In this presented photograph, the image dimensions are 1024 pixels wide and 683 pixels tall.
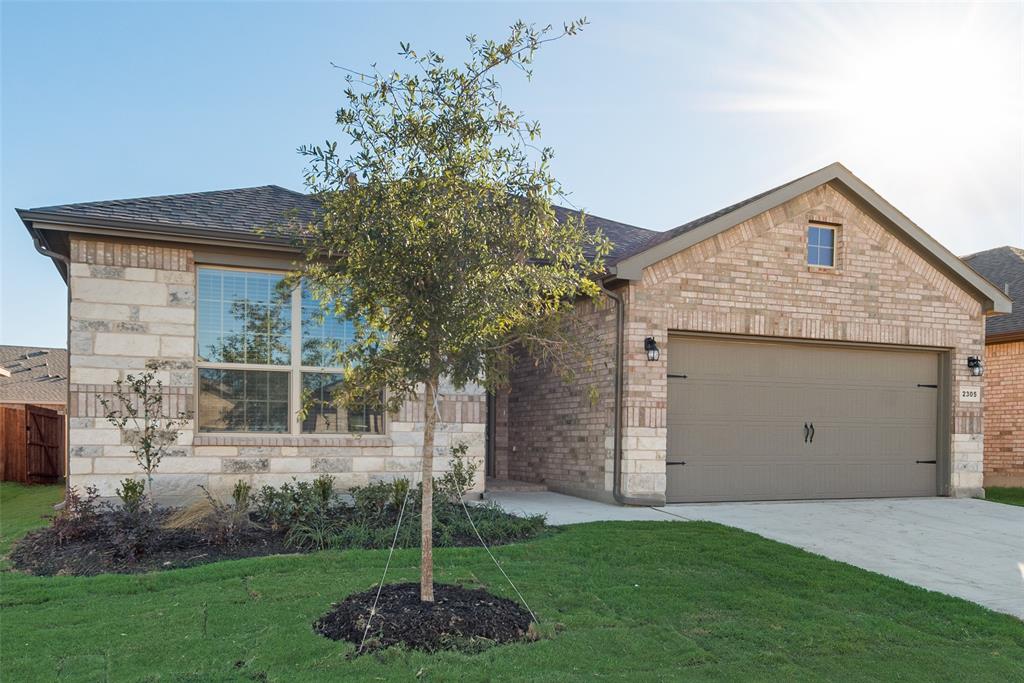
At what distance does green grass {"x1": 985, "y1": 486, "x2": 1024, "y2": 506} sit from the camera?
1178 centimetres

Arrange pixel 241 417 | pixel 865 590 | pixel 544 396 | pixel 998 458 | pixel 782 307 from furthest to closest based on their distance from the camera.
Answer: pixel 998 458 → pixel 544 396 → pixel 782 307 → pixel 241 417 → pixel 865 590

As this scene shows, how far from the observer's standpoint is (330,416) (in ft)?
30.2

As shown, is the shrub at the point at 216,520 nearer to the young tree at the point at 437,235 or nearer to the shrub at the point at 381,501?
the shrub at the point at 381,501

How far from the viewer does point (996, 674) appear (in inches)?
169

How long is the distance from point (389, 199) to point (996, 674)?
15.9 feet

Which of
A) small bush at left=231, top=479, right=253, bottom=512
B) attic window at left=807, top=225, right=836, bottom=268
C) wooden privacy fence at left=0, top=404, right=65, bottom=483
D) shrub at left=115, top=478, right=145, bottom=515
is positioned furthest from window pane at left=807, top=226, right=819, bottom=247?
wooden privacy fence at left=0, top=404, right=65, bottom=483

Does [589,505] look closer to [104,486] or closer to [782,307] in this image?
[782,307]

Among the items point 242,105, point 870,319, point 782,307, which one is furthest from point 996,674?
point 242,105

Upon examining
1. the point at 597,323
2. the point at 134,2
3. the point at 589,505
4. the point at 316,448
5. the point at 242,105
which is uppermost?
the point at 134,2

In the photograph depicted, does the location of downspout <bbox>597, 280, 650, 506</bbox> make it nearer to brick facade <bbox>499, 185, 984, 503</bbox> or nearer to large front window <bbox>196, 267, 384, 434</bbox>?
brick facade <bbox>499, 185, 984, 503</bbox>

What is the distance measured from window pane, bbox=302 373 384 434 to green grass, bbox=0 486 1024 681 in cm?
289

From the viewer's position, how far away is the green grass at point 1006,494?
11.8 m

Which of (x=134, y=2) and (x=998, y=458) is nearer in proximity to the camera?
(x=134, y=2)

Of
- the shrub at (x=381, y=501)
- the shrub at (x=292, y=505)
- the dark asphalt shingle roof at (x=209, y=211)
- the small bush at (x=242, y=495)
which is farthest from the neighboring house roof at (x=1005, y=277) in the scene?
the small bush at (x=242, y=495)
